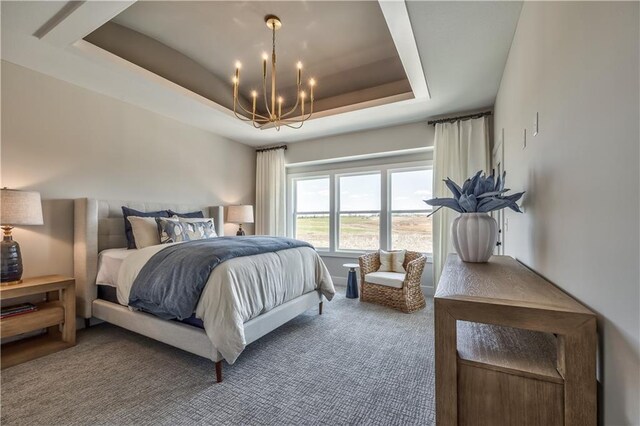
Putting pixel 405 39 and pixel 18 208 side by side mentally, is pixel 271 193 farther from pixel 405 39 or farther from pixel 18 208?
pixel 405 39

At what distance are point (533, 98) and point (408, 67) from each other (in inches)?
53.4

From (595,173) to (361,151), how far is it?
12.2 feet

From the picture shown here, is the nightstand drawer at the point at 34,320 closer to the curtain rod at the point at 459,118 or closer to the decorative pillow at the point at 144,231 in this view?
the decorative pillow at the point at 144,231

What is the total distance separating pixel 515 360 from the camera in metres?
0.84

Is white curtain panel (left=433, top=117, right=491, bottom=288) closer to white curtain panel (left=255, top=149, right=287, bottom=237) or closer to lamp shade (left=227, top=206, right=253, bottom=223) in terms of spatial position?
white curtain panel (left=255, top=149, right=287, bottom=237)

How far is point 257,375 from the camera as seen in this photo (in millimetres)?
2010

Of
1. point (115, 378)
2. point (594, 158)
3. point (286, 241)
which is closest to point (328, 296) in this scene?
point (286, 241)

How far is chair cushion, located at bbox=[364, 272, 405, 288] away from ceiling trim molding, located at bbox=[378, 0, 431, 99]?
2208 mm

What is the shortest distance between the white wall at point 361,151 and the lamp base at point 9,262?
362 cm

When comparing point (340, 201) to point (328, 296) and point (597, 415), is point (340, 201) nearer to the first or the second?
point (328, 296)

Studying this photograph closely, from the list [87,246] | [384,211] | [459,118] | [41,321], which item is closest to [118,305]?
[41,321]

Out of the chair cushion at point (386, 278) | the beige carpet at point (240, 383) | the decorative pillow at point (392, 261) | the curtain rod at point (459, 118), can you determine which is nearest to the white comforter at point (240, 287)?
the beige carpet at point (240, 383)

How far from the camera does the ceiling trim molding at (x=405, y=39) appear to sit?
1857mm

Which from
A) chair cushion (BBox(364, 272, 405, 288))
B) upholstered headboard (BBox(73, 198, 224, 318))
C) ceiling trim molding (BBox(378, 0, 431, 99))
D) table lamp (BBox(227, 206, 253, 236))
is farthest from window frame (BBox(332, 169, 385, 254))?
upholstered headboard (BBox(73, 198, 224, 318))
